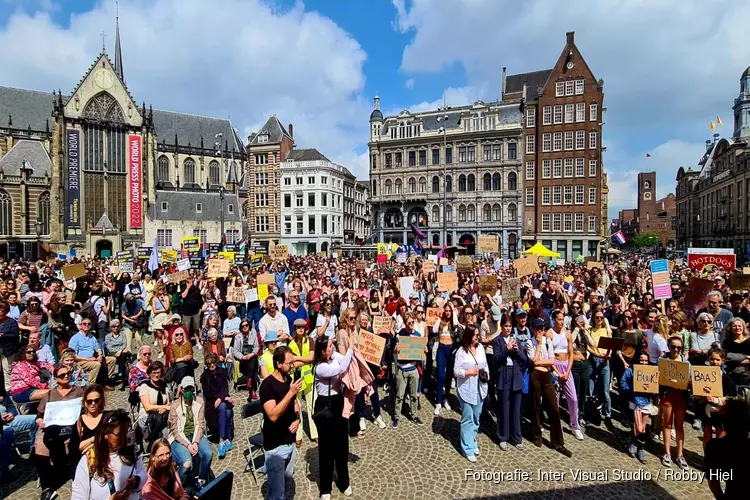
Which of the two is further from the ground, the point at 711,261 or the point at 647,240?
the point at 647,240

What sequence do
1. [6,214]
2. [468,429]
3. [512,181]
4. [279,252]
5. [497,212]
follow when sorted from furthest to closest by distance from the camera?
[497,212] < [6,214] < [512,181] < [279,252] < [468,429]

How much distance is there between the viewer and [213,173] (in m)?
63.2

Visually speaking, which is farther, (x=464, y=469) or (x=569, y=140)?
(x=569, y=140)

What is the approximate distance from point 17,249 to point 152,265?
154 feet

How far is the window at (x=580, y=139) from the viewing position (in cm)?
4441

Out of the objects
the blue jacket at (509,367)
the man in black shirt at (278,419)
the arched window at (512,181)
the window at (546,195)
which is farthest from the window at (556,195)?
the man in black shirt at (278,419)

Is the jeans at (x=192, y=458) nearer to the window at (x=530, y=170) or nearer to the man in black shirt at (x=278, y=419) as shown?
the man in black shirt at (x=278, y=419)

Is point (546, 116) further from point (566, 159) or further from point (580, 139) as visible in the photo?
point (566, 159)

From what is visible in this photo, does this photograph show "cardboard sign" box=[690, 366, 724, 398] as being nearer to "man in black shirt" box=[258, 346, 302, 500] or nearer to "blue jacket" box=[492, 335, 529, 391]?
"blue jacket" box=[492, 335, 529, 391]

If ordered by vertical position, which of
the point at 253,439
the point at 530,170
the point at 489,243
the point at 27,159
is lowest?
the point at 253,439

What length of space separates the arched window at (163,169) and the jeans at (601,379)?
212ft

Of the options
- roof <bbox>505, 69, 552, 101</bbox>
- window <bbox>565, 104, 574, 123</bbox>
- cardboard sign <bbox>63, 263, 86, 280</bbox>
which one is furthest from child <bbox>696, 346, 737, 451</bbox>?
roof <bbox>505, 69, 552, 101</bbox>

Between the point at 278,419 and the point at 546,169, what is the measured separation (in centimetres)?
4886

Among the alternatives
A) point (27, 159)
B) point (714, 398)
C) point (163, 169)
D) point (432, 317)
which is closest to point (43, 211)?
point (27, 159)
